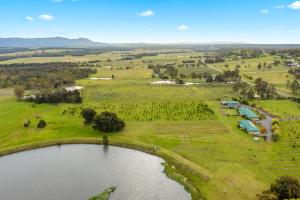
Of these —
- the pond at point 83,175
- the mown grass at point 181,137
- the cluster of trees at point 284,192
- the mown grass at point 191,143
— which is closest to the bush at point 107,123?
the mown grass at point 181,137

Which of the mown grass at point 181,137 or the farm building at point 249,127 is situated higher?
the farm building at point 249,127

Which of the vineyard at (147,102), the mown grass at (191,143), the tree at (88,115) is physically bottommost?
the mown grass at (191,143)

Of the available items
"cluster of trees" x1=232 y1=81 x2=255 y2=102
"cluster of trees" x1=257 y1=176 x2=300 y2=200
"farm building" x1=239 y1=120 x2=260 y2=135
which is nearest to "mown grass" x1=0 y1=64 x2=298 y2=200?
"farm building" x1=239 y1=120 x2=260 y2=135

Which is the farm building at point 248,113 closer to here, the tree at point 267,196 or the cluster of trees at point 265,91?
the cluster of trees at point 265,91

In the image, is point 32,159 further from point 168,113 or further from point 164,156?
point 168,113

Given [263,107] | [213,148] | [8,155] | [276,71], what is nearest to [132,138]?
[213,148]

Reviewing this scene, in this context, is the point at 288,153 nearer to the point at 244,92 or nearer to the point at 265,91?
the point at 244,92
